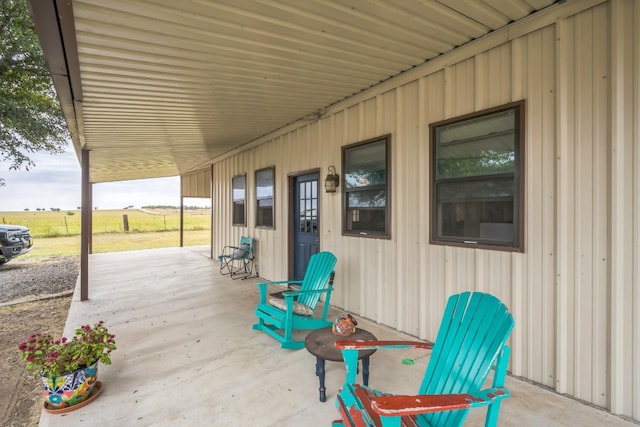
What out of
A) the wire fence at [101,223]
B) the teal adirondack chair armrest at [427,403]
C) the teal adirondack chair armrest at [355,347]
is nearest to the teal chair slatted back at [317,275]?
the teal adirondack chair armrest at [355,347]

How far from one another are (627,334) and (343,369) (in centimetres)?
194

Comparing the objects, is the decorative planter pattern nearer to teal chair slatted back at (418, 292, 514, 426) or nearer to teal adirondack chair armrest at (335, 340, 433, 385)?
teal adirondack chair armrest at (335, 340, 433, 385)

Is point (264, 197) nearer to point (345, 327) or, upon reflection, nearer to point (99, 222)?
point (345, 327)

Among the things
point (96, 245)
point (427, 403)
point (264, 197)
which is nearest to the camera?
point (427, 403)

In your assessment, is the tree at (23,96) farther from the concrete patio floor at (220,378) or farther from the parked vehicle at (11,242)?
the concrete patio floor at (220,378)

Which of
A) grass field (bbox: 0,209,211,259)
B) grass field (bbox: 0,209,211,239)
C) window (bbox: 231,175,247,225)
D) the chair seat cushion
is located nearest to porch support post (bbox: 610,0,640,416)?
the chair seat cushion

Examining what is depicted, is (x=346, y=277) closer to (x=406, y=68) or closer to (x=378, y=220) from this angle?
(x=378, y=220)

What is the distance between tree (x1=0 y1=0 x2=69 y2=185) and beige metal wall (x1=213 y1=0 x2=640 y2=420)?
7.68 m

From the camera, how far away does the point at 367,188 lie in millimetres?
3734

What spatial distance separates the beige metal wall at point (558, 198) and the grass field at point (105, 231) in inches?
474

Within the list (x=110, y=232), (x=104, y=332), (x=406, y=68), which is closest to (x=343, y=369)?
(x=104, y=332)

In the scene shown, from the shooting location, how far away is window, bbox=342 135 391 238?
11.6 feet

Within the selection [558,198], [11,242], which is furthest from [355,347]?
[11,242]

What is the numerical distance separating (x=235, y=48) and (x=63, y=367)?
107 inches
